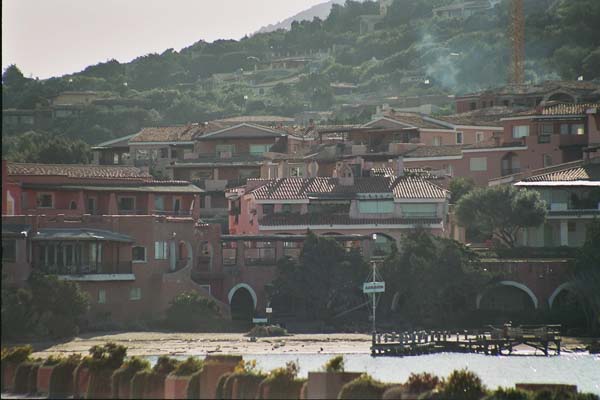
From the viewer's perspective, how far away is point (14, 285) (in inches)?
3755

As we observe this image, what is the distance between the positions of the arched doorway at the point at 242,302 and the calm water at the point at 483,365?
50.9 ft

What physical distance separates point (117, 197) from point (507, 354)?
2837 cm

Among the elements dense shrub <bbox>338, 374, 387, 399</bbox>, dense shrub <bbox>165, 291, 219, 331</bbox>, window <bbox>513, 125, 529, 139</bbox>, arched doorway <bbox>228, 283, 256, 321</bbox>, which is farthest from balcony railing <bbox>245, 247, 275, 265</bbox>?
dense shrub <bbox>338, 374, 387, 399</bbox>

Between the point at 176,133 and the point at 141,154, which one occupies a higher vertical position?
the point at 176,133

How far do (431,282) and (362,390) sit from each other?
57.2m

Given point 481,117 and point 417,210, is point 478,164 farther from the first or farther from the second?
point 417,210

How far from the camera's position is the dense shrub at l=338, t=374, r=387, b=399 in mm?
49844

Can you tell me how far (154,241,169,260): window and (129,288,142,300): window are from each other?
107 inches

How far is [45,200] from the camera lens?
112m

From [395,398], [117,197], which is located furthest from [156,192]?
[395,398]

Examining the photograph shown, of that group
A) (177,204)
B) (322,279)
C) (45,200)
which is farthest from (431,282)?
(45,200)

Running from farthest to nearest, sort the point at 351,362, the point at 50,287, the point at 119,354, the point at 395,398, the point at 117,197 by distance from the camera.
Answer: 1. the point at 117,197
2. the point at 50,287
3. the point at 351,362
4. the point at 119,354
5. the point at 395,398

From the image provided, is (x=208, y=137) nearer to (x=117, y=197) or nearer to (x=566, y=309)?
(x=117, y=197)

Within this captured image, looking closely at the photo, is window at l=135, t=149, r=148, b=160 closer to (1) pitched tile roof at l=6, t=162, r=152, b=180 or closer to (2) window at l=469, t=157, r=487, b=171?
(1) pitched tile roof at l=6, t=162, r=152, b=180
